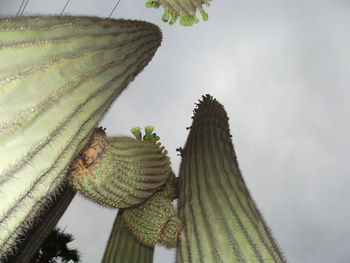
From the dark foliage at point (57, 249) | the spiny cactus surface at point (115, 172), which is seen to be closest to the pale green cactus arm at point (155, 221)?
the spiny cactus surface at point (115, 172)

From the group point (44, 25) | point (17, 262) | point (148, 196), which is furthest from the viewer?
point (17, 262)

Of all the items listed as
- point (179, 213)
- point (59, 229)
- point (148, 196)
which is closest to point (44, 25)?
point (148, 196)

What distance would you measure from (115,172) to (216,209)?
706 mm

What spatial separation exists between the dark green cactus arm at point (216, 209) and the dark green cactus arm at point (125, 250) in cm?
71

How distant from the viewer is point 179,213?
2631mm

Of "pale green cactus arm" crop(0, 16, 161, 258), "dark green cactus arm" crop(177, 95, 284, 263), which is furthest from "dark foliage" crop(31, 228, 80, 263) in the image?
"pale green cactus arm" crop(0, 16, 161, 258)

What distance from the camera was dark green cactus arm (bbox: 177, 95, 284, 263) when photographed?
2.23 m

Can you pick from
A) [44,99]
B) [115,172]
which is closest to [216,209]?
[115,172]

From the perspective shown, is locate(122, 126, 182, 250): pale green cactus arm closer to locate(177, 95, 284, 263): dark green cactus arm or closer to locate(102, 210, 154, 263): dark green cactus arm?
locate(177, 95, 284, 263): dark green cactus arm

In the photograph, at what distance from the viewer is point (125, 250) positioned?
10.4 feet

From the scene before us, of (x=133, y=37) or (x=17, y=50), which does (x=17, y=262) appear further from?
(x=17, y=50)

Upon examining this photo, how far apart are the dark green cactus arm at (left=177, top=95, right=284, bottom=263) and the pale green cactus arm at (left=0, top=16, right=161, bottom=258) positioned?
104 centimetres

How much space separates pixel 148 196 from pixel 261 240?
2.44ft

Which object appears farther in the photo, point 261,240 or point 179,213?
point 179,213
